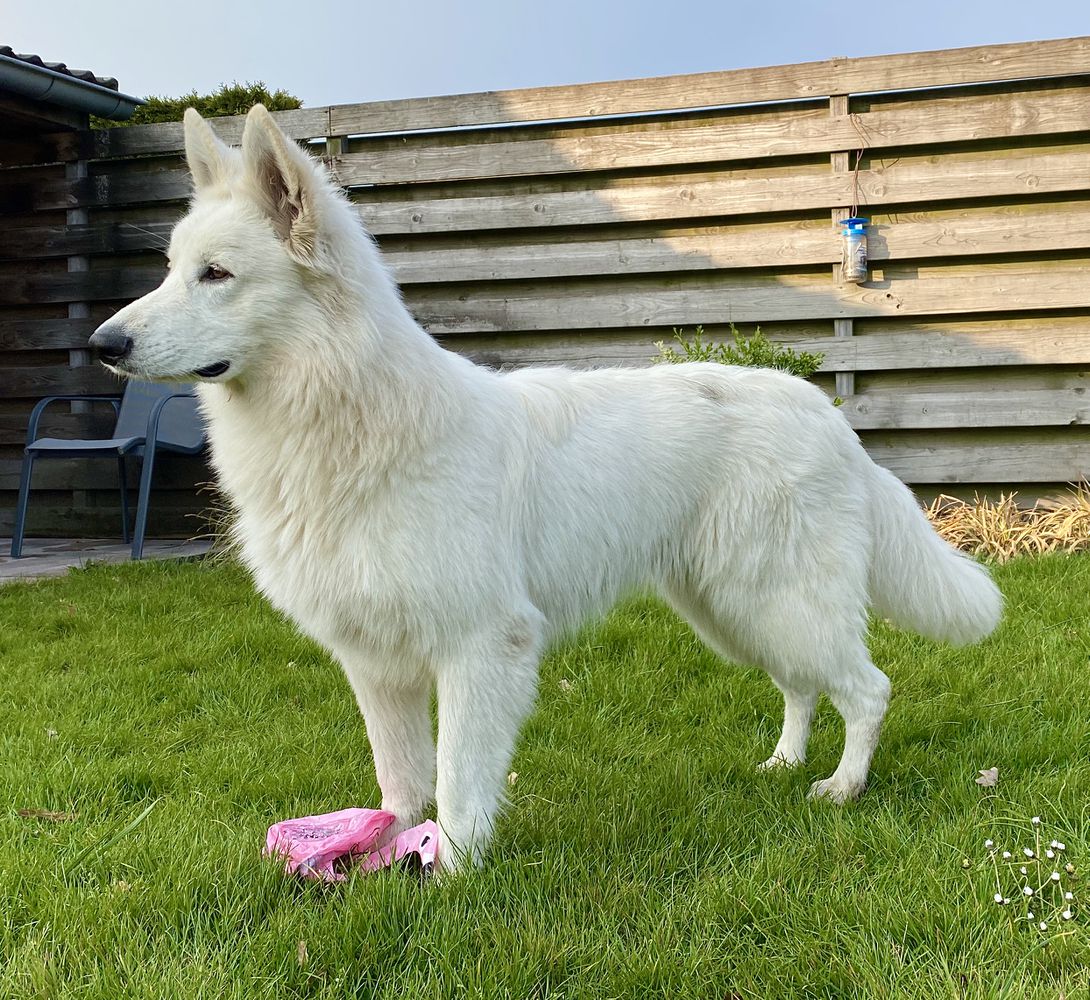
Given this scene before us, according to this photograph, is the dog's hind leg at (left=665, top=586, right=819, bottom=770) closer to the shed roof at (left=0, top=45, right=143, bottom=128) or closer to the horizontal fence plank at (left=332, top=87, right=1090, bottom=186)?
the horizontal fence plank at (left=332, top=87, right=1090, bottom=186)

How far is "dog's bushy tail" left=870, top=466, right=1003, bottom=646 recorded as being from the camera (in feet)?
9.32

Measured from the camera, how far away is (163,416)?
6.44 meters

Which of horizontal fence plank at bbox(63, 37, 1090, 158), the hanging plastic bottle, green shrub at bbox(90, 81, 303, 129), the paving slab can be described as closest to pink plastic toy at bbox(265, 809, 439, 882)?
the paving slab

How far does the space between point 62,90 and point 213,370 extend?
5.51 meters

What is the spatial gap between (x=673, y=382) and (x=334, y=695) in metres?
1.68

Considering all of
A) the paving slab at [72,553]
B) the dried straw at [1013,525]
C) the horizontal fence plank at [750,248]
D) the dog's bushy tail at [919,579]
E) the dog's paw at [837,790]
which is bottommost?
the dog's paw at [837,790]

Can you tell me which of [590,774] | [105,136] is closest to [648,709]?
[590,774]

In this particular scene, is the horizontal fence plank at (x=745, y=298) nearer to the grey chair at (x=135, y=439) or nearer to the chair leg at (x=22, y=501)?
the grey chair at (x=135, y=439)

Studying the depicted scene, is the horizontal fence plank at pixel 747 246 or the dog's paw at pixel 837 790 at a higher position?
the horizontal fence plank at pixel 747 246

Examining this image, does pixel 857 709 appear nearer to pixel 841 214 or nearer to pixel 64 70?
pixel 841 214

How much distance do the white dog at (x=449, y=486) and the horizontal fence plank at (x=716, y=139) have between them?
3428 millimetres

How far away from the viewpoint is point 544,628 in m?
2.45

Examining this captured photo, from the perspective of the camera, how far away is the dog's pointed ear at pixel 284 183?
2.01 m

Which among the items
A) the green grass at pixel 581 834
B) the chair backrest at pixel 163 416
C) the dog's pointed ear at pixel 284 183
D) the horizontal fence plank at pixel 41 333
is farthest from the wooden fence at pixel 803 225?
the dog's pointed ear at pixel 284 183
